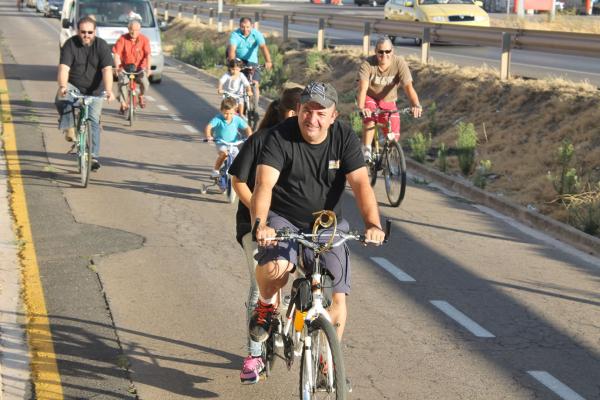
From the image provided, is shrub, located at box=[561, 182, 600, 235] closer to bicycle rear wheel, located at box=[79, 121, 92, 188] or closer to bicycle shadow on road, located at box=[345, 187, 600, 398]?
bicycle shadow on road, located at box=[345, 187, 600, 398]

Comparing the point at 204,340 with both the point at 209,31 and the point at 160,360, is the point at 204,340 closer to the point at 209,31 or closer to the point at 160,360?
the point at 160,360

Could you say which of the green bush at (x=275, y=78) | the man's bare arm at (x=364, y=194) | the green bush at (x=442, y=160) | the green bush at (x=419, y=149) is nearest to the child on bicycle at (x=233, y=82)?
the green bush at (x=419, y=149)

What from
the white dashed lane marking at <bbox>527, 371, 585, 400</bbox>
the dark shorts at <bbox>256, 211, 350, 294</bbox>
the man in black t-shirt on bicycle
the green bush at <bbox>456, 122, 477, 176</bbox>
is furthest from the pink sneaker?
the green bush at <bbox>456, 122, 477, 176</bbox>

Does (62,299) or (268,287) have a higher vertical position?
(268,287)

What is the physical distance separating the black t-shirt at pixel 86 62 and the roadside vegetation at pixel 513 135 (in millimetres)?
4774

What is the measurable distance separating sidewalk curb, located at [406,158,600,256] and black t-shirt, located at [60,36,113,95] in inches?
178

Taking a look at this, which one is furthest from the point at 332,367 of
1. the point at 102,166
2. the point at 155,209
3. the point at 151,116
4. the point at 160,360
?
the point at 151,116

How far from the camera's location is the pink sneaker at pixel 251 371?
6918mm

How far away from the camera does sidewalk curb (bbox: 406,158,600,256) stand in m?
11.9

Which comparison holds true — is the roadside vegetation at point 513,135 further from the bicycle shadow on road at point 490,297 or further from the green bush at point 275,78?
the green bush at point 275,78

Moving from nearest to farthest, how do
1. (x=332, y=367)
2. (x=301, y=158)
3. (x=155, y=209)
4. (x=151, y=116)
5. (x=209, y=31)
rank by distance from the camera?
(x=332, y=367) < (x=301, y=158) < (x=155, y=209) < (x=151, y=116) < (x=209, y=31)

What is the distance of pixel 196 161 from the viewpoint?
54.5 feet

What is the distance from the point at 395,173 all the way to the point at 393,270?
11.2 ft

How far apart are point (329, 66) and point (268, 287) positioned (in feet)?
71.3
